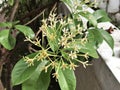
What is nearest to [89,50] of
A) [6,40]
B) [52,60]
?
[52,60]

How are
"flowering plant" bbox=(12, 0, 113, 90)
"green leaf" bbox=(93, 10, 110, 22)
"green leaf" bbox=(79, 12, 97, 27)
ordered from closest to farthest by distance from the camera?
"flowering plant" bbox=(12, 0, 113, 90) < "green leaf" bbox=(79, 12, 97, 27) < "green leaf" bbox=(93, 10, 110, 22)

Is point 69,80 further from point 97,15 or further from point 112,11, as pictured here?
point 112,11

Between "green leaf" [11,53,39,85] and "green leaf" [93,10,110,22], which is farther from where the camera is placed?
"green leaf" [93,10,110,22]

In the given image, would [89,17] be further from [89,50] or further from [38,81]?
[38,81]

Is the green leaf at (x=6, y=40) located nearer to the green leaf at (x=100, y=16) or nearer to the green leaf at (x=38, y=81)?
the green leaf at (x=38, y=81)

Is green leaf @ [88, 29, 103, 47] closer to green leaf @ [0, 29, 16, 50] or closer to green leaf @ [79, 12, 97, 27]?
green leaf @ [79, 12, 97, 27]

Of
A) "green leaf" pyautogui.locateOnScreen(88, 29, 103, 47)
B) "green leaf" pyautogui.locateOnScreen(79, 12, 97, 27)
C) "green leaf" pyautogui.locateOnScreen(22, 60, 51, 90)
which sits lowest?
"green leaf" pyautogui.locateOnScreen(22, 60, 51, 90)

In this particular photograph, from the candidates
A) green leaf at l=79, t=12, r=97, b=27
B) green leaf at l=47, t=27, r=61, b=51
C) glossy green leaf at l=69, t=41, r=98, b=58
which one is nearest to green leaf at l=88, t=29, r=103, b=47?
green leaf at l=79, t=12, r=97, b=27

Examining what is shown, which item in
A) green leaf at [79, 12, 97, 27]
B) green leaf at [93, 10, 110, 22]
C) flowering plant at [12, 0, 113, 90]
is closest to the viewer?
flowering plant at [12, 0, 113, 90]

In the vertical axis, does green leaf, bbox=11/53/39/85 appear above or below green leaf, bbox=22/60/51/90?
above
